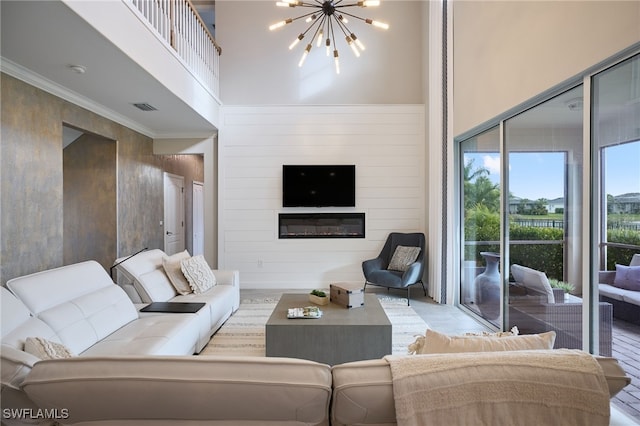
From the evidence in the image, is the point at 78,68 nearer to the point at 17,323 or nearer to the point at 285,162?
the point at 17,323

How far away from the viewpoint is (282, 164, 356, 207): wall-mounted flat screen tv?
5.54 m

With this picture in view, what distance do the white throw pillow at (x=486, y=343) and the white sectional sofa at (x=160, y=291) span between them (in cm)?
222

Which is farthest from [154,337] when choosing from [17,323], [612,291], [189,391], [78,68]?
[612,291]

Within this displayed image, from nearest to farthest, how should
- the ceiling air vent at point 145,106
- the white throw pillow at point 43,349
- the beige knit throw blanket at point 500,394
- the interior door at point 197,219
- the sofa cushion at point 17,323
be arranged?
the beige knit throw blanket at point 500,394 < the white throw pillow at point 43,349 < the sofa cushion at point 17,323 < the ceiling air vent at point 145,106 < the interior door at point 197,219

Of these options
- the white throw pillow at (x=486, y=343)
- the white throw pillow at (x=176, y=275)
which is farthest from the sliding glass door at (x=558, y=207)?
the white throw pillow at (x=176, y=275)

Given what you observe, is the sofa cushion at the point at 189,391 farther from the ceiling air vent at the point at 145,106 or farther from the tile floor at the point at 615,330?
the ceiling air vent at the point at 145,106

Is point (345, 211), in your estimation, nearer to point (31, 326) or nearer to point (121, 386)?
point (31, 326)

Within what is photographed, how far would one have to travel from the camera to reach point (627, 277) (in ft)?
6.69

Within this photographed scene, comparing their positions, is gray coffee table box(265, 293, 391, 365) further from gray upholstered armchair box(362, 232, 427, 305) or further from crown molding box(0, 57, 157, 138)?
crown molding box(0, 57, 157, 138)

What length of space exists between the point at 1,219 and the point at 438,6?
556 centimetres

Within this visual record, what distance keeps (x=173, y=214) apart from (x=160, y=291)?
3.87m

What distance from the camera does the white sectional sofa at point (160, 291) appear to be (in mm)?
3178

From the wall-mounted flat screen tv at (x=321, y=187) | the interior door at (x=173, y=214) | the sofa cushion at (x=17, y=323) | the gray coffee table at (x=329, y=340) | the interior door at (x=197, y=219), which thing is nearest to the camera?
the sofa cushion at (x=17, y=323)

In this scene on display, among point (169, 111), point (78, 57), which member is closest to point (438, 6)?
point (169, 111)
